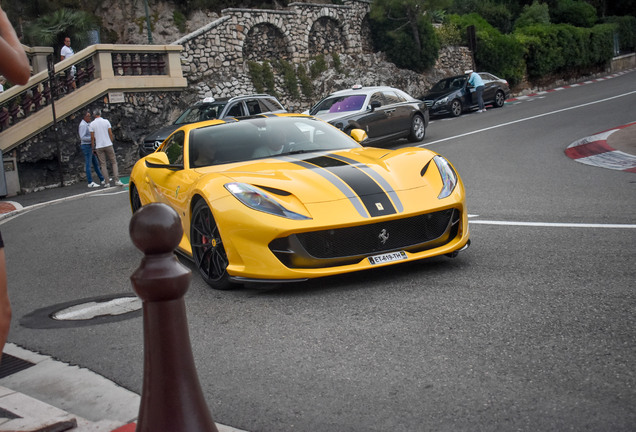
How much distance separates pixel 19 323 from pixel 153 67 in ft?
67.1

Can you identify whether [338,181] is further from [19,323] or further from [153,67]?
[153,67]

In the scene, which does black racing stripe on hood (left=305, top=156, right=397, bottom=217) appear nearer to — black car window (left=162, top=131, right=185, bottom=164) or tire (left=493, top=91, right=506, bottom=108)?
black car window (left=162, top=131, right=185, bottom=164)

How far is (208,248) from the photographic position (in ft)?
20.3

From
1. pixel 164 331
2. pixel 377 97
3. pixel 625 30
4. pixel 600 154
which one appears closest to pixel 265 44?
pixel 377 97

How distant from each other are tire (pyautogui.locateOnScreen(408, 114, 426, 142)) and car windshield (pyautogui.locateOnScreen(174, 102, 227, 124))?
488 cm

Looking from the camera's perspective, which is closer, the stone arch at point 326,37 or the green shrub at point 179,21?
the stone arch at point 326,37

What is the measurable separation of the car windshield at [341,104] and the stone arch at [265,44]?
1259 cm

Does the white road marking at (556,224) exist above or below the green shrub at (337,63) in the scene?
below

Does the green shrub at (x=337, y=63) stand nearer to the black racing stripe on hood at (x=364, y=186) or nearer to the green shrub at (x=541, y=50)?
the green shrub at (x=541, y=50)

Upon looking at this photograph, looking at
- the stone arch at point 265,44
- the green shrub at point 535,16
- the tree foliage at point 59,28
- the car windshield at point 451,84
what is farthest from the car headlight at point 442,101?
the green shrub at point 535,16

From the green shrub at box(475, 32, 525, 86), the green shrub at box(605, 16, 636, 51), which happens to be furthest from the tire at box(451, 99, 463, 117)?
the green shrub at box(605, 16, 636, 51)

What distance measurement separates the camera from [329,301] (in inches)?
214

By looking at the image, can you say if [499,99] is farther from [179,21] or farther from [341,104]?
[179,21]

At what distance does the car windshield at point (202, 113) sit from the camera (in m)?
20.5
